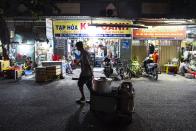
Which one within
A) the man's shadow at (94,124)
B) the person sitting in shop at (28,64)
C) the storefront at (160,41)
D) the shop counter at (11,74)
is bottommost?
the man's shadow at (94,124)

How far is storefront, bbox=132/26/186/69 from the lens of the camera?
19594 mm

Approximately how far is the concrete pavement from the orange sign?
21.7 ft

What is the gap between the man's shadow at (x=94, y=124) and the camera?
6996 millimetres

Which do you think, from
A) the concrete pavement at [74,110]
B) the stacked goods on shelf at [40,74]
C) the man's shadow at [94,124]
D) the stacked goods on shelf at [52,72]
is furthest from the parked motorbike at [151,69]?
the man's shadow at [94,124]

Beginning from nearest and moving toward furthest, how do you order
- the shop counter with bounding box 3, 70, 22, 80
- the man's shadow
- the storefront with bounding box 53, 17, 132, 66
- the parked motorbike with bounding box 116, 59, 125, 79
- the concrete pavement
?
the man's shadow
the concrete pavement
the shop counter with bounding box 3, 70, 22, 80
the parked motorbike with bounding box 116, 59, 125, 79
the storefront with bounding box 53, 17, 132, 66

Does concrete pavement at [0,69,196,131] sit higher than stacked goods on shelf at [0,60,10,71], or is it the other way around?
stacked goods on shelf at [0,60,10,71]

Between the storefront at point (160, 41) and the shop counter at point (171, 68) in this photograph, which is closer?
the storefront at point (160, 41)

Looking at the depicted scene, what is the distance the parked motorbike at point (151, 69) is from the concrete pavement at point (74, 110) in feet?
10.3

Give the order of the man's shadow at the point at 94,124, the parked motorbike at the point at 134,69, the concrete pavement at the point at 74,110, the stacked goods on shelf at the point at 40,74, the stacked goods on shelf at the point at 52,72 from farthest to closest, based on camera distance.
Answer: the parked motorbike at the point at 134,69 → the stacked goods on shelf at the point at 52,72 → the stacked goods on shelf at the point at 40,74 → the concrete pavement at the point at 74,110 → the man's shadow at the point at 94,124

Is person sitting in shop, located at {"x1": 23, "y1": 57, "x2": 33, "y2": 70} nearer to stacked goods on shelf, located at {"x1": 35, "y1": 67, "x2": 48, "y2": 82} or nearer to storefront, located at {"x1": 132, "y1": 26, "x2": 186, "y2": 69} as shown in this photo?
stacked goods on shelf, located at {"x1": 35, "y1": 67, "x2": 48, "y2": 82}

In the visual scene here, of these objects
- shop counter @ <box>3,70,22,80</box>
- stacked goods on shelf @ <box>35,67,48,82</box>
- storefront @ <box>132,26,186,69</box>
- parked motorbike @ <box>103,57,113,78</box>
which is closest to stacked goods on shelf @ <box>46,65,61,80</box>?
stacked goods on shelf @ <box>35,67,48,82</box>

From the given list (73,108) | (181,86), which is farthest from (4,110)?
(181,86)

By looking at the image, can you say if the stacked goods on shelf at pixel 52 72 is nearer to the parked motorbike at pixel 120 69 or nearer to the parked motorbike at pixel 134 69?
the parked motorbike at pixel 120 69

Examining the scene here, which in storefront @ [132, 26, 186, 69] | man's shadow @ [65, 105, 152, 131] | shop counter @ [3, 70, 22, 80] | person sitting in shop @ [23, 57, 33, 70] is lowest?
man's shadow @ [65, 105, 152, 131]
